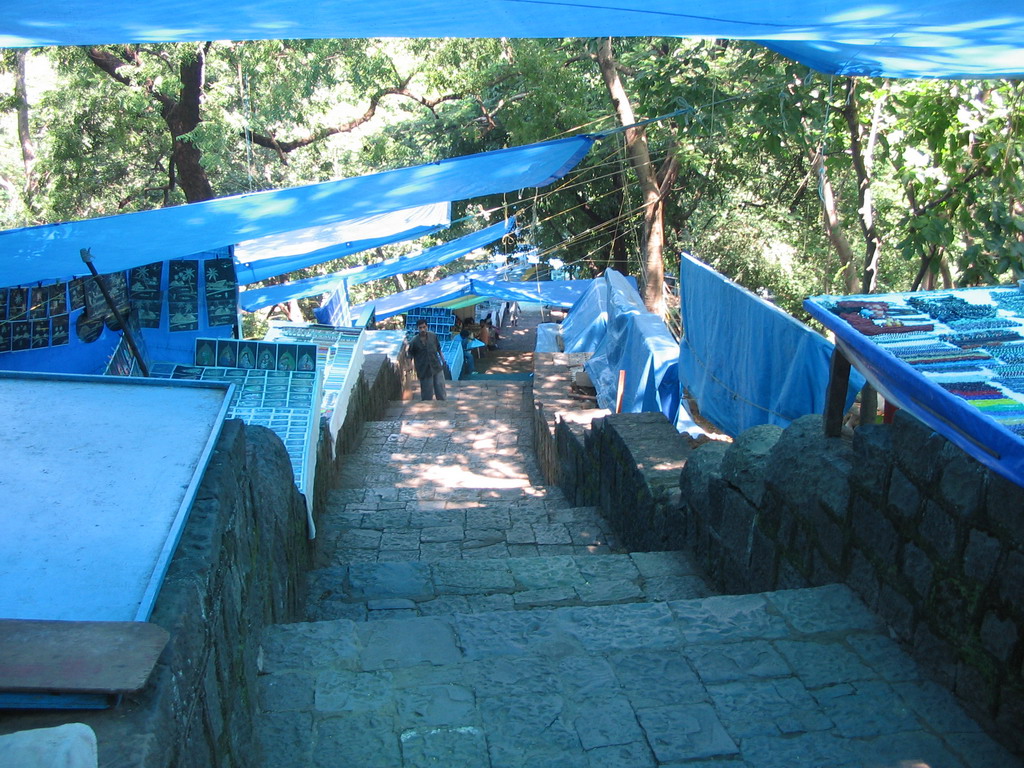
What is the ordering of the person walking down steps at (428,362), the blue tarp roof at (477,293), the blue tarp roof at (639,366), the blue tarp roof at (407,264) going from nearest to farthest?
the blue tarp roof at (639,366) < the person walking down steps at (428,362) < the blue tarp roof at (407,264) < the blue tarp roof at (477,293)

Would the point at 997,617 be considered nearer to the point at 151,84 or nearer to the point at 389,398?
the point at 389,398

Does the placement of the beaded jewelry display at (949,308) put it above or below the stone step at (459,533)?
above

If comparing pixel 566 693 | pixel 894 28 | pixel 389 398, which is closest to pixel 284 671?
pixel 566 693

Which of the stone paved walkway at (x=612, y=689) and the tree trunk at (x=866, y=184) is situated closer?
the stone paved walkway at (x=612, y=689)

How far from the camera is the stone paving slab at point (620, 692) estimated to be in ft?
7.80


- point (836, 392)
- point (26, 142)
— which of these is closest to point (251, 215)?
point (836, 392)

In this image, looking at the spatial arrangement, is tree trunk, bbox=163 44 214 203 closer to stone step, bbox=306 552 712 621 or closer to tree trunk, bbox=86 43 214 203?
tree trunk, bbox=86 43 214 203

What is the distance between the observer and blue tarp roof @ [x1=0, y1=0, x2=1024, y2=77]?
11.0ft

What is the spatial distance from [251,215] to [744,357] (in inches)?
134

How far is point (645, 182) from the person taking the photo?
12.6m

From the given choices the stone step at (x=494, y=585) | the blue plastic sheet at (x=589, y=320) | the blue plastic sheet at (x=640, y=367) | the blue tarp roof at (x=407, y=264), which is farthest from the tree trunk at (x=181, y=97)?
the stone step at (x=494, y=585)

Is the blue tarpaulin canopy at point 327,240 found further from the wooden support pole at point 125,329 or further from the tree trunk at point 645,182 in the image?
the tree trunk at point 645,182

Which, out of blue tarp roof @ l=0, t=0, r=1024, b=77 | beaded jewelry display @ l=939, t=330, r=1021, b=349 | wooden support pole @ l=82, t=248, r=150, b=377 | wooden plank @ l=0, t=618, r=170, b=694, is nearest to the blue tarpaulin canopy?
wooden support pole @ l=82, t=248, r=150, b=377

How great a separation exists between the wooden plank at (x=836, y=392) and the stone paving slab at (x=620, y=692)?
0.63 m
